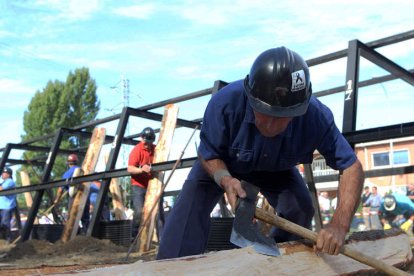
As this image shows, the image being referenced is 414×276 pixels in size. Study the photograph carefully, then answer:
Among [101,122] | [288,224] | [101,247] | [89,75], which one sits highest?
[89,75]

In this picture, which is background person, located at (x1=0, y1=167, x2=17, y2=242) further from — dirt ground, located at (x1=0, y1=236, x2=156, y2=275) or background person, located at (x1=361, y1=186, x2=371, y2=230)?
background person, located at (x1=361, y1=186, x2=371, y2=230)

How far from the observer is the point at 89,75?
44.7m

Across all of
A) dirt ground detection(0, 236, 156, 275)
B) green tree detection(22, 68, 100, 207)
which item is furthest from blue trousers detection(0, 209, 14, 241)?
green tree detection(22, 68, 100, 207)

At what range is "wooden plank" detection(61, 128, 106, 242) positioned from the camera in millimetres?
9406

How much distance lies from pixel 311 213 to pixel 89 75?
42.6 metres

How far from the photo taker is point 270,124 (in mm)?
3176

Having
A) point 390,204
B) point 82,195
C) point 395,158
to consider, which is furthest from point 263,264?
point 395,158

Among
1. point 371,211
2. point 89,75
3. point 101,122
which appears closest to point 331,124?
point 101,122

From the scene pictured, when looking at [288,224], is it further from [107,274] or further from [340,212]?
[107,274]

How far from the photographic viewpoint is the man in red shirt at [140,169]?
830cm

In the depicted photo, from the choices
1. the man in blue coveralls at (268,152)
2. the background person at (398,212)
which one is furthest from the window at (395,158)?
the man in blue coveralls at (268,152)

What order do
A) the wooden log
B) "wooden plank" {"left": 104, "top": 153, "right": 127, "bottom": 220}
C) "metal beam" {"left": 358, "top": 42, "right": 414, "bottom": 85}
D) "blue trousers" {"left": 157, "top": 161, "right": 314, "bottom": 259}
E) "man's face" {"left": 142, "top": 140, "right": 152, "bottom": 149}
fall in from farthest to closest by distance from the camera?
"wooden plank" {"left": 104, "top": 153, "right": 127, "bottom": 220}
"man's face" {"left": 142, "top": 140, "right": 152, "bottom": 149}
"metal beam" {"left": 358, "top": 42, "right": 414, "bottom": 85}
"blue trousers" {"left": 157, "top": 161, "right": 314, "bottom": 259}
the wooden log

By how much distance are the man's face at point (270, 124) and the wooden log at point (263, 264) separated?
28.8 inches

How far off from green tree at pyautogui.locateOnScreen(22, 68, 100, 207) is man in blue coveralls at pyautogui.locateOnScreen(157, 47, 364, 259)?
3552 cm
